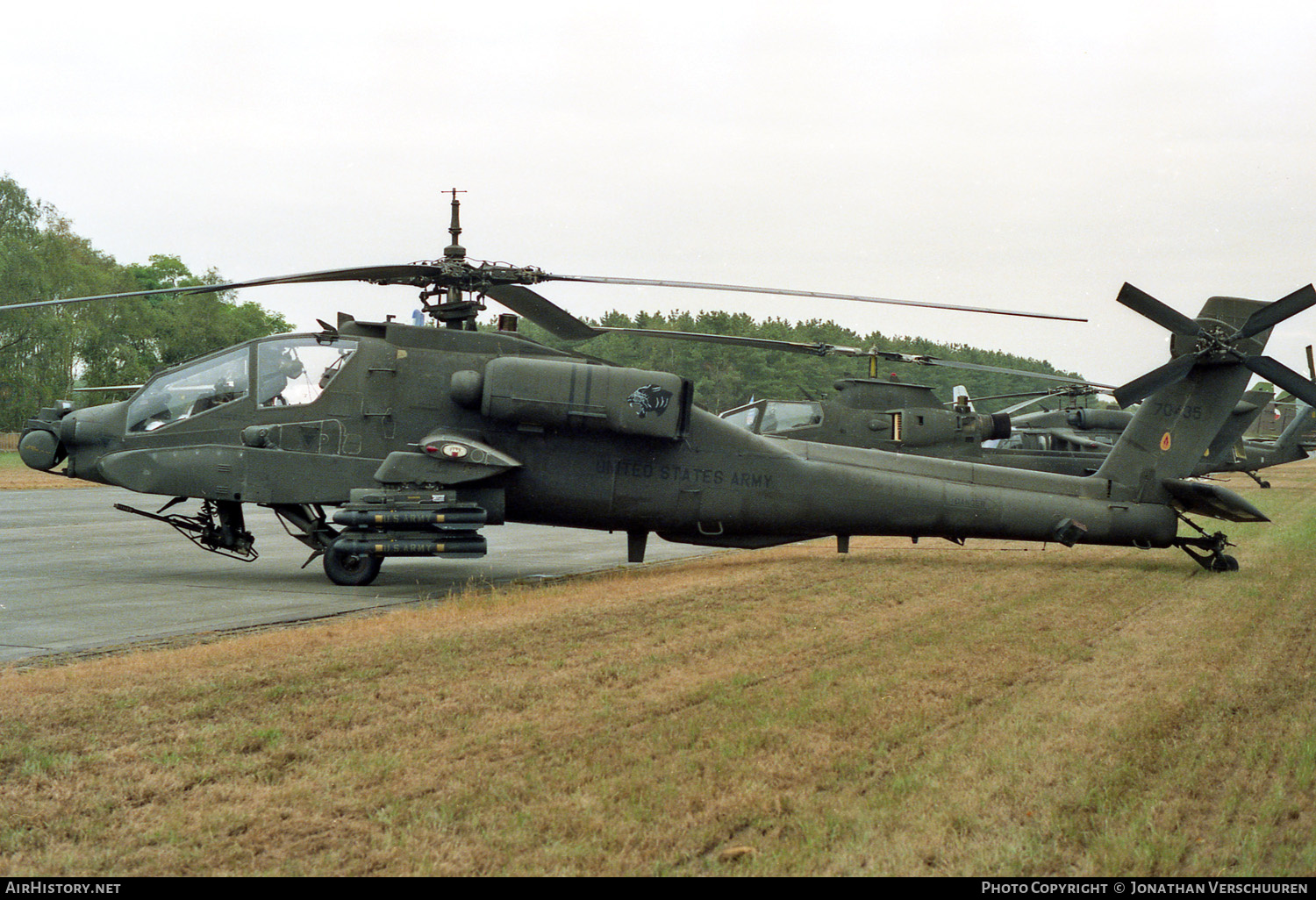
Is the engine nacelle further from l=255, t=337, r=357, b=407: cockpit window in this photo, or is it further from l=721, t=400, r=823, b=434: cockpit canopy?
l=721, t=400, r=823, b=434: cockpit canopy

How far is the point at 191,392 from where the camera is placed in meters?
12.7

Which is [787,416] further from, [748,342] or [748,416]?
[748,342]

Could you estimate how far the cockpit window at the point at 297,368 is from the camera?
1250 cm

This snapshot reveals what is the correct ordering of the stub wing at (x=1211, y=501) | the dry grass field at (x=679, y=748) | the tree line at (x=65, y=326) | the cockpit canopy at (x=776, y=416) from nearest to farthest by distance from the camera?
1. the dry grass field at (x=679, y=748)
2. the stub wing at (x=1211, y=501)
3. the cockpit canopy at (x=776, y=416)
4. the tree line at (x=65, y=326)

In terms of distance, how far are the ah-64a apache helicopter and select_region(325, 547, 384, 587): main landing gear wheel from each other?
0.03 meters

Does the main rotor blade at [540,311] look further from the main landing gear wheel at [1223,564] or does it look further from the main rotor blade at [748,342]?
the main landing gear wheel at [1223,564]

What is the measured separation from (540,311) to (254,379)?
3.57m

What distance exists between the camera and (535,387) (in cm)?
1216

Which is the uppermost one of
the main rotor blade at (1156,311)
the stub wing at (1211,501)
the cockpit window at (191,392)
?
the main rotor blade at (1156,311)

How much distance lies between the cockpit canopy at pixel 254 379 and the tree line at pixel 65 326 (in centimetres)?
5074

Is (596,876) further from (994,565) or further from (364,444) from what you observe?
(994,565)

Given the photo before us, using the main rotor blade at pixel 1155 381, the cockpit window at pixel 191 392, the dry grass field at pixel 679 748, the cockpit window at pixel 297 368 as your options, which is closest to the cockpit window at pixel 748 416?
the main rotor blade at pixel 1155 381

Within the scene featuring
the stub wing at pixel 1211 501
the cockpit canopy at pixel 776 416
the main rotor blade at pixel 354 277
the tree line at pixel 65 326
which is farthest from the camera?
the tree line at pixel 65 326

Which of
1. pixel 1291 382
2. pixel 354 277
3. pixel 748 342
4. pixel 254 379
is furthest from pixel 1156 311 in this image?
pixel 254 379
